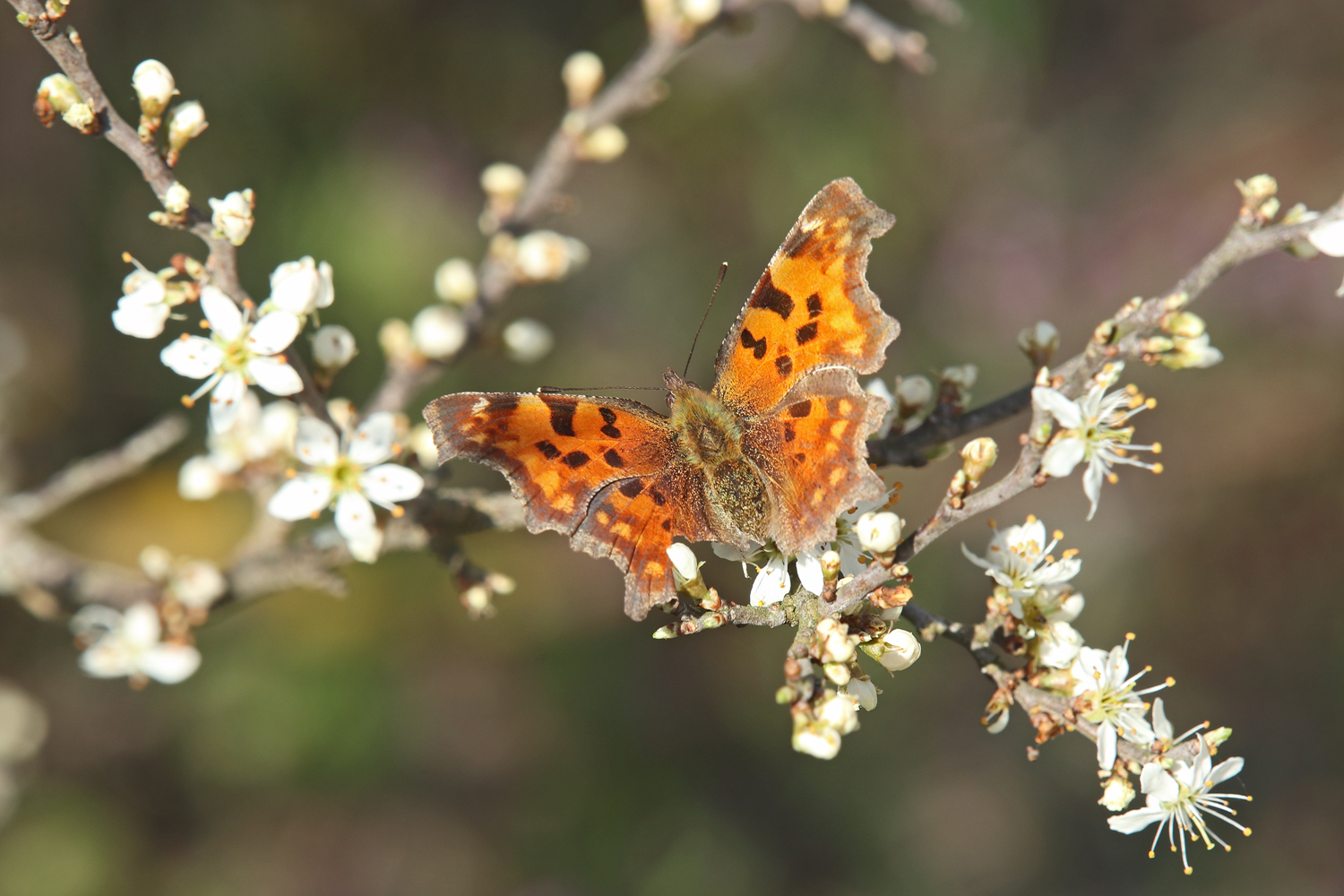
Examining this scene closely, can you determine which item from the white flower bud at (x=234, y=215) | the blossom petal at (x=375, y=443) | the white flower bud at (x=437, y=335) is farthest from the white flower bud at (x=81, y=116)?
the white flower bud at (x=437, y=335)

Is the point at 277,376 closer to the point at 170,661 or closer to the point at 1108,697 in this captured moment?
the point at 170,661

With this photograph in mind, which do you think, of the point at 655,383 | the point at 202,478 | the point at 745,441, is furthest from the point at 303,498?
the point at 655,383

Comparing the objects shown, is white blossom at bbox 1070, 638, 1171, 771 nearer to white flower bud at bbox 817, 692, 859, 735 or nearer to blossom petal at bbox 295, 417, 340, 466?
white flower bud at bbox 817, 692, 859, 735

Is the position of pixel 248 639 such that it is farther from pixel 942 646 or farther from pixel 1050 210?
pixel 1050 210

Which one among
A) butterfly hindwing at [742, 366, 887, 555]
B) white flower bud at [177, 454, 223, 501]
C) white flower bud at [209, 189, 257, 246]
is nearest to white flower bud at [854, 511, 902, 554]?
butterfly hindwing at [742, 366, 887, 555]

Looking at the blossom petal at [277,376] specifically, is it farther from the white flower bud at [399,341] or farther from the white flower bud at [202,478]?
the white flower bud at [202,478]

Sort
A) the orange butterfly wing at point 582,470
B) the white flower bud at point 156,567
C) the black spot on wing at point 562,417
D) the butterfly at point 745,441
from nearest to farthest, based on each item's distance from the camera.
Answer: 1. the butterfly at point 745,441
2. the orange butterfly wing at point 582,470
3. the black spot on wing at point 562,417
4. the white flower bud at point 156,567
